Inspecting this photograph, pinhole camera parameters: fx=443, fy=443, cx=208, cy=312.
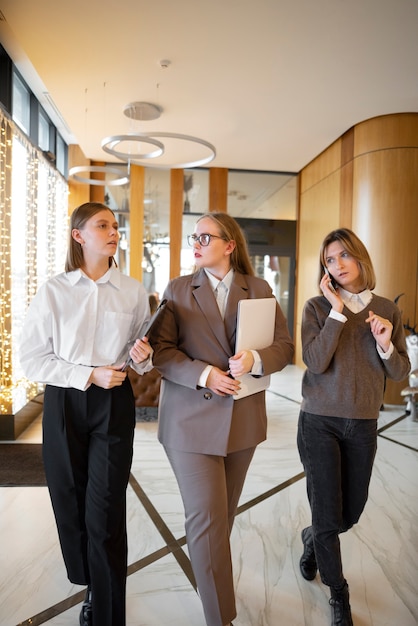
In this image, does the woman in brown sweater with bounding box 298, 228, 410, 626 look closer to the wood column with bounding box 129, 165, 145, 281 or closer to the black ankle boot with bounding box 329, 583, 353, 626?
the black ankle boot with bounding box 329, 583, 353, 626

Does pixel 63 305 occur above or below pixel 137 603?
above

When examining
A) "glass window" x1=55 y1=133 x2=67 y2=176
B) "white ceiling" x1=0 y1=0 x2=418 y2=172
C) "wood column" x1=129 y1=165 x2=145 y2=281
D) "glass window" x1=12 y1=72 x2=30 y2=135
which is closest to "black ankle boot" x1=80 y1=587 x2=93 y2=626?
"white ceiling" x1=0 y1=0 x2=418 y2=172

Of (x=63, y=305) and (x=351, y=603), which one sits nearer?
(x=63, y=305)

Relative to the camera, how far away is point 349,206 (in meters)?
7.91

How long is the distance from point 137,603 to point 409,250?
20.5 feet

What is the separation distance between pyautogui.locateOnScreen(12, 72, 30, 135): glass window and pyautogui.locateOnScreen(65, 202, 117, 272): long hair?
17.4 feet

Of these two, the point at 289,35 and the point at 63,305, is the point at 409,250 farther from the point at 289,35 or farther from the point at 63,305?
the point at 63,305

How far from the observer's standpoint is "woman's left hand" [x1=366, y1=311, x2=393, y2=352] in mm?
1938

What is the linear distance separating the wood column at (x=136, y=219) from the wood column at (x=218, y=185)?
170 cm

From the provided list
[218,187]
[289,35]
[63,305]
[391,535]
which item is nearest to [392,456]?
[391,535]

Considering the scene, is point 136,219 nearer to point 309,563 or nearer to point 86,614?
point 309,563

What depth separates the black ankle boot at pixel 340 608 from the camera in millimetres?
1984

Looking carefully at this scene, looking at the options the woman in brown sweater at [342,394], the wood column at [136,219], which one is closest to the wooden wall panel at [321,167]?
the wood column at [136,219]

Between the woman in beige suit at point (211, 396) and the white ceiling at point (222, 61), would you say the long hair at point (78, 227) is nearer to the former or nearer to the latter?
the woman in beige suit at point (211, 396)
